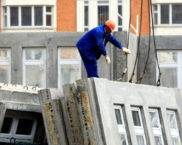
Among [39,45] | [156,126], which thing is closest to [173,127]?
[156,126]

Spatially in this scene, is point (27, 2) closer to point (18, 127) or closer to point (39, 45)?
point (39, 45)

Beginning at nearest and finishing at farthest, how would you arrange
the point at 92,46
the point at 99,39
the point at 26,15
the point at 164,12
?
1. the point at 99,39
2. the point at 92,46
3. the point at 26,15
4. the point at 164,12

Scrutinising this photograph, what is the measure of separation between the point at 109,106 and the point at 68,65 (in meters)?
6.23

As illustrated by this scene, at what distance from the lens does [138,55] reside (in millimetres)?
27359

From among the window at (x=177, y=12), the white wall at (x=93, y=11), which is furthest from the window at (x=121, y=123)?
the window at (x=177, y=12)

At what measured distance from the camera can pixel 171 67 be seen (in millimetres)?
27484

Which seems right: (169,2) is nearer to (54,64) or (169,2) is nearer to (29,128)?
(54,64)

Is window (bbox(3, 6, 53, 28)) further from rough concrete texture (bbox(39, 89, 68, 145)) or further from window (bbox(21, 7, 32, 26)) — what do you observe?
rough concrete texture (bbox(39, 89, 68, 145))

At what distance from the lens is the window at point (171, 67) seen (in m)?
27.3

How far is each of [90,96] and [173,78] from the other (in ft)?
23.7

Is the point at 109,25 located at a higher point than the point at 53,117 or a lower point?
higher

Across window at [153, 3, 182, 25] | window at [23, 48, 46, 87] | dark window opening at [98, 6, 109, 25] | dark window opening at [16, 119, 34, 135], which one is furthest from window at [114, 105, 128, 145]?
window at [153, 3, 182, 25]

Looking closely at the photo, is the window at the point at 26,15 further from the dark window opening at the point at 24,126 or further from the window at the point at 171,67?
the dark window opening at the point at 24,126

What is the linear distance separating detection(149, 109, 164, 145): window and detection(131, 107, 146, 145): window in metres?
0.53
